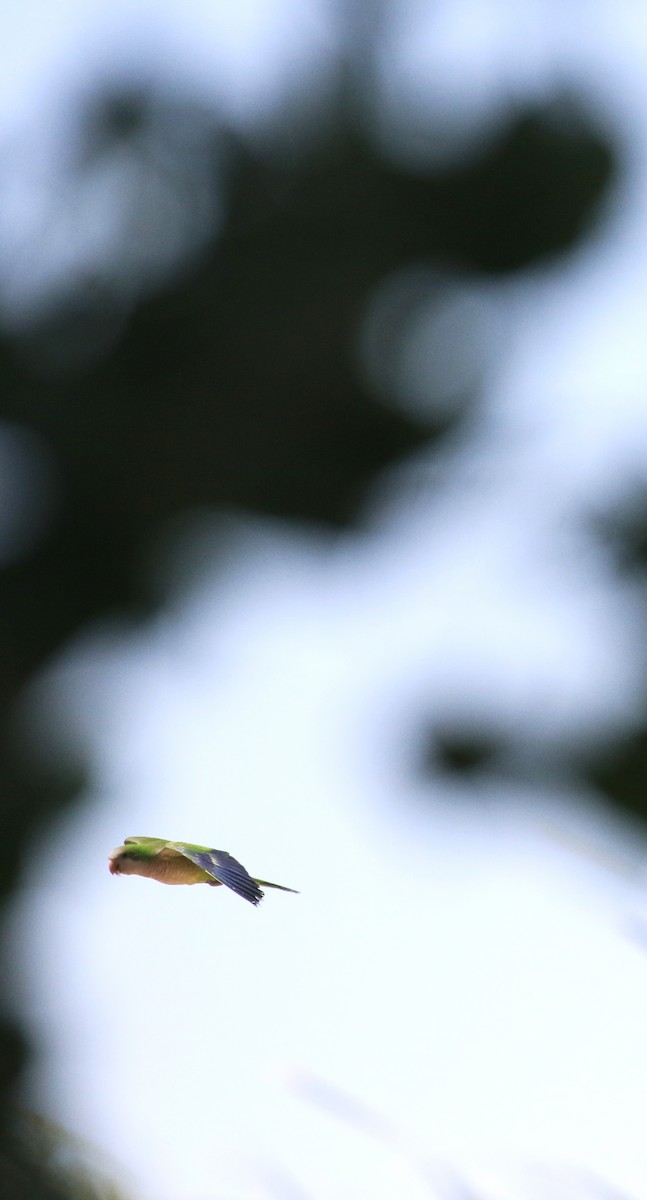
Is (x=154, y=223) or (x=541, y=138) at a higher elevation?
(x=541, y=138)

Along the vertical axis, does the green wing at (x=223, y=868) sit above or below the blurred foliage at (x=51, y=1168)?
above

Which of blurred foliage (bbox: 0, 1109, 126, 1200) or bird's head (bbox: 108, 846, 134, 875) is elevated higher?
bird's head (bbox: 108, 846, 134, 875)

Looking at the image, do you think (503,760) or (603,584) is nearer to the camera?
(603,584)

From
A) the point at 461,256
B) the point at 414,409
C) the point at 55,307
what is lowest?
the point at 55,307

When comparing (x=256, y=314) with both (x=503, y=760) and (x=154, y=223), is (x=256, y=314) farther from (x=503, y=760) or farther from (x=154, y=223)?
(x=503, y=760)

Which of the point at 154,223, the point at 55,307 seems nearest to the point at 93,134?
the point at 154,223
